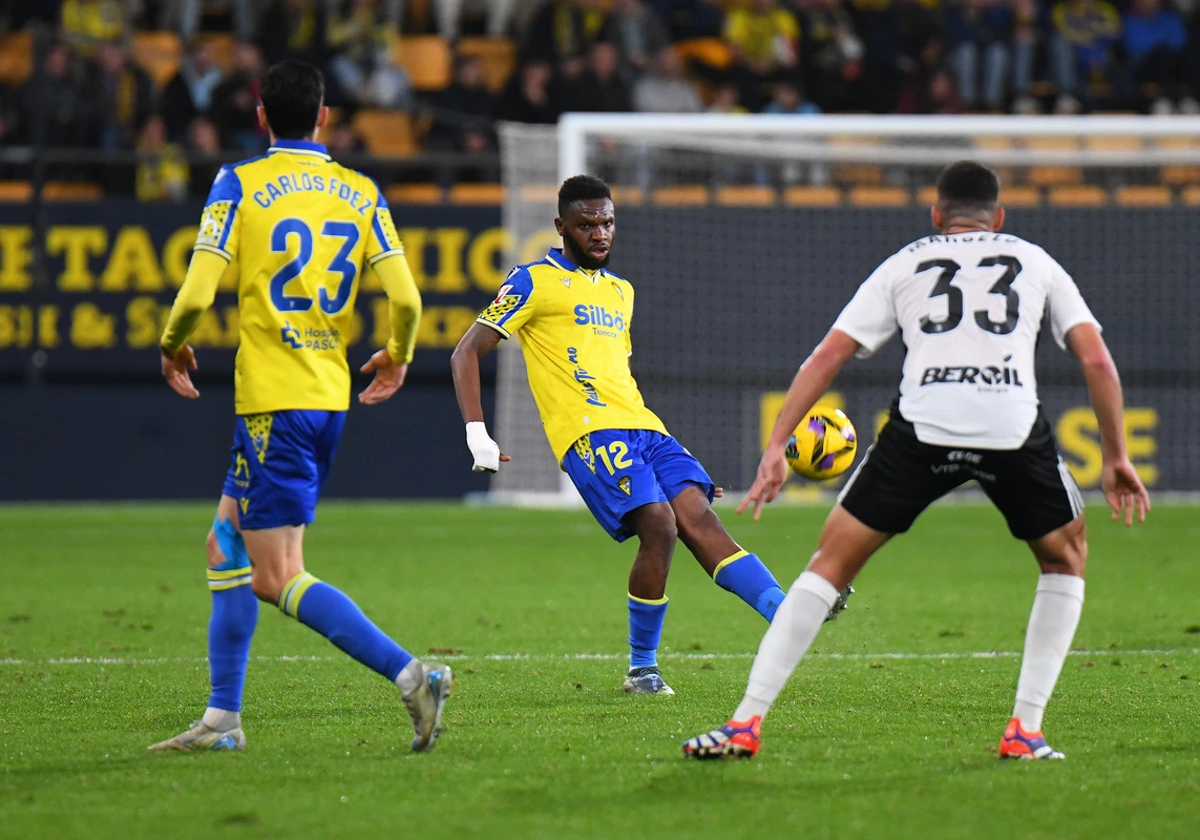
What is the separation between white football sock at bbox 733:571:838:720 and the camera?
15.6 ft

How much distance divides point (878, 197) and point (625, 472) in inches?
459

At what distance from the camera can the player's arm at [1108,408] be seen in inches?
182

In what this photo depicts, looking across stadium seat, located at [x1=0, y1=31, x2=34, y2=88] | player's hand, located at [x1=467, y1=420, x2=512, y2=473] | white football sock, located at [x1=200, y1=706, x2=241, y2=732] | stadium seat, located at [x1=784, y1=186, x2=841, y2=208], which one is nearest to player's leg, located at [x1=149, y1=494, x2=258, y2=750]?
white football sock, located at [x1=200, y1=706, x2=241, y2=732]

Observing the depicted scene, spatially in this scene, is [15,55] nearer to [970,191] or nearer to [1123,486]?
[970,191]

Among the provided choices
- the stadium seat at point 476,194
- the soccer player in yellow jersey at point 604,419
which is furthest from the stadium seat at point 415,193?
the soccer player in yellow jersey at point 604,419

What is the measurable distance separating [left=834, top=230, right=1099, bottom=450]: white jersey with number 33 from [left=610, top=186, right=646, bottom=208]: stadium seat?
12.5m

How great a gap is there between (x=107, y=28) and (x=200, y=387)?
4695 mm

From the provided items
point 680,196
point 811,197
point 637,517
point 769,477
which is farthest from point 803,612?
point 811,197

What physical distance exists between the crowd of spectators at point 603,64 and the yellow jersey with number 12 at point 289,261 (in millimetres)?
12683

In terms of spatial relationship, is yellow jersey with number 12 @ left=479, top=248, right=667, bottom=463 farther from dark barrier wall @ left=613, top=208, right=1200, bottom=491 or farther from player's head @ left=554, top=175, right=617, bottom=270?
dark barrier wall @ left=613, top=208, right=1200, bottom=491

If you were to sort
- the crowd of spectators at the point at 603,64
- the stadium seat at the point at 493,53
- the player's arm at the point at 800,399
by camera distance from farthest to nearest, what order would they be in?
1. the stadium seat at the point at 493,53
2. the crowd of spectators at the point at 603,64
3. the player's arm at the point at 800,399

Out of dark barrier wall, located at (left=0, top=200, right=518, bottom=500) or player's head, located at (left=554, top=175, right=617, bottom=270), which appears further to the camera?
dark barrier wall, located at (left=0, top=200, right=518, bottom=500)

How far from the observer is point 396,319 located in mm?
5215

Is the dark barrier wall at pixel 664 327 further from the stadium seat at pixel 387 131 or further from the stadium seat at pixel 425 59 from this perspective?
the stadium seat at pixel 425 59
